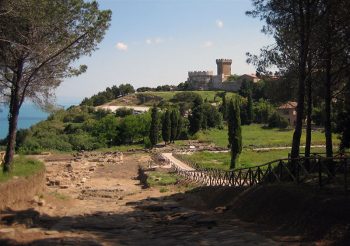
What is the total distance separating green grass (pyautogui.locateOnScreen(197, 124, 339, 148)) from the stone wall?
48.6 metres

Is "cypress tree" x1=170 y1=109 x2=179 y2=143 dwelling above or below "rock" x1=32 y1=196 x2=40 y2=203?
above

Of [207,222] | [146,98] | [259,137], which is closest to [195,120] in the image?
[259,137]

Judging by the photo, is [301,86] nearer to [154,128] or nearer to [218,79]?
[154,128]

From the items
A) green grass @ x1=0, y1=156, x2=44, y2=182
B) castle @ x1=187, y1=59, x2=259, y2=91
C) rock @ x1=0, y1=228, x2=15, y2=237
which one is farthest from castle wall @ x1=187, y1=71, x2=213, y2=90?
rock @ x1=0, y1=228, x2=15, y2=237

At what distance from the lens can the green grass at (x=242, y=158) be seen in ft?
161

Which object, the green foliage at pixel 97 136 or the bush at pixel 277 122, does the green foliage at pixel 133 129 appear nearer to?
the green foliage at pixel 97 136

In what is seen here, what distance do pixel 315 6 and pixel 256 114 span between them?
88584mm

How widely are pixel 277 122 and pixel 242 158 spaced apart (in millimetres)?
43530

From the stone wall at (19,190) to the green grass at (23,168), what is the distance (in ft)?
0.78

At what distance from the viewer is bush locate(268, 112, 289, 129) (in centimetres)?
9425

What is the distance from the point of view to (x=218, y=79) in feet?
561

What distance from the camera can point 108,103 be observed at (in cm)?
16175

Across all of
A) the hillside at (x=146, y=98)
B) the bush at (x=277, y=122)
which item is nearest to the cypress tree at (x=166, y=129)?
the bush at (x=277, y=122)

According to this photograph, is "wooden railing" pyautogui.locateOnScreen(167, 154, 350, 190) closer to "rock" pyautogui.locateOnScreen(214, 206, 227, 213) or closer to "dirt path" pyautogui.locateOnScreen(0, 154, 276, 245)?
"rock" pyautogui.locateOnScreen(214, 206, 227, 213)
